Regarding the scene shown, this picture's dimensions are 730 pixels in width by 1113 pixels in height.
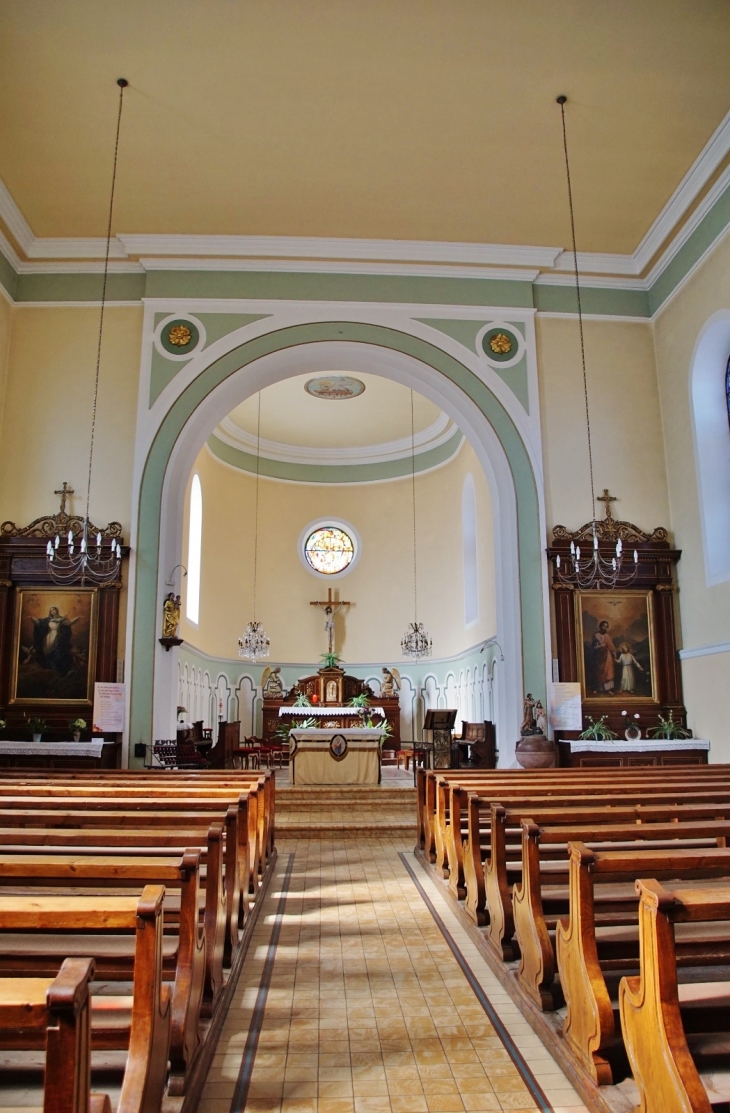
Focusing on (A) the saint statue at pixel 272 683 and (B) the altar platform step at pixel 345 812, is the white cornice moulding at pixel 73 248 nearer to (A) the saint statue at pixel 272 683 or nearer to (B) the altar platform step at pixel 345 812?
(B) the altar platform step at pixel 345 812

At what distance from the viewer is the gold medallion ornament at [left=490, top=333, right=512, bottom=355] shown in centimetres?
1163

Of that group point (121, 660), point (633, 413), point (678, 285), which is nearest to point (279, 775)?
point (121, 660)

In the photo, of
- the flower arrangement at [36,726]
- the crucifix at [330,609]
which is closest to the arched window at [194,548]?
the crucifix at [330,609]

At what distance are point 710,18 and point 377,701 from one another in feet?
40.5

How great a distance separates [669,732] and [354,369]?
6576mm

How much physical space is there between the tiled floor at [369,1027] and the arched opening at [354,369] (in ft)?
17.1

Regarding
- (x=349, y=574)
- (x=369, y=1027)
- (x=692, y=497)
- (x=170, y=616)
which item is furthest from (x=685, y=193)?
(x=349, y=574)

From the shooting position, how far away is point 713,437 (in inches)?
414

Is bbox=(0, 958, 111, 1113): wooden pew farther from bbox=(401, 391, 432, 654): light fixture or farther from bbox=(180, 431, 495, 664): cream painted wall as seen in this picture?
bbox=(180, 431, 495, 664): cream painted wall

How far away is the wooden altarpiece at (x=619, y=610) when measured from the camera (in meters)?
10.6

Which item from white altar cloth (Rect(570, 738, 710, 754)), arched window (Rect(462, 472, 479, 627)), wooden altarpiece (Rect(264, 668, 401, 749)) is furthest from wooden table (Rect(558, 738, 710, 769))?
wooden altarpiece (Rect(264, 668, 401, 749))

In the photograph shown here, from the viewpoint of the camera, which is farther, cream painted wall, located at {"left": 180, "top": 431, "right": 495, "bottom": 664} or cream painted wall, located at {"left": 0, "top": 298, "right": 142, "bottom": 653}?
cream painted wall, located at {"left": 180, "top": 431, "right": 495, "bottom": 664}

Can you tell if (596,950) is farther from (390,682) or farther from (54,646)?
(390,682)

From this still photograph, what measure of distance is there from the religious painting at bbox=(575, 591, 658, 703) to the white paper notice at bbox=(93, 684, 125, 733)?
576 centimetres
